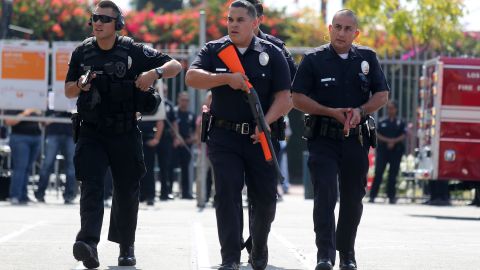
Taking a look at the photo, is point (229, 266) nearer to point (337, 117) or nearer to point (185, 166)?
point (337, 117)

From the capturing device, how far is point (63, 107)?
794 inches

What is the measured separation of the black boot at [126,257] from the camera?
33.0 ft

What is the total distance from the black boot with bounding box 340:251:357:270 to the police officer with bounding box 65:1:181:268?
1.61 m

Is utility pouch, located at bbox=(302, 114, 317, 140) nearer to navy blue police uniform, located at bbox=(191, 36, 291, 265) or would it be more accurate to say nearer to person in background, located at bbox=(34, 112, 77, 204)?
navy blue police uniform, located at bbox=(191, 36, 291, 265)

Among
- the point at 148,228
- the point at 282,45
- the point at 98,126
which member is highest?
the point at 282,45


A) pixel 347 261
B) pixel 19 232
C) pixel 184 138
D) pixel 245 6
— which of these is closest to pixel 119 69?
pixel 245 6

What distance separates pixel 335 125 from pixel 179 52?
13.9m

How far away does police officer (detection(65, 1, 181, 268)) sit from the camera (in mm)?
9891

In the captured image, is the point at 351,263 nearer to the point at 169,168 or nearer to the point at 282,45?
the point at 282,45

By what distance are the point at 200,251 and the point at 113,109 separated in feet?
6.84

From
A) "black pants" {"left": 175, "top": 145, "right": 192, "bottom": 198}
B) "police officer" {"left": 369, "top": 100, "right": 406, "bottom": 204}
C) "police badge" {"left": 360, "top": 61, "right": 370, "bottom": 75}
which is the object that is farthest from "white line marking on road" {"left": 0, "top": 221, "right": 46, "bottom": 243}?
"police officer" {"left": 369, "top": 100, "right": 406, "bottom": 204}

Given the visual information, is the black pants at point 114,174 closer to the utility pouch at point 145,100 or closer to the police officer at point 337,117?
the utility pouch at point 145,100

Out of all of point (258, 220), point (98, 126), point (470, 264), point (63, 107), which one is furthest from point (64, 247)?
point (63, 107)

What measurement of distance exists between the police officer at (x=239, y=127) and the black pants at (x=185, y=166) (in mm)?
13444
